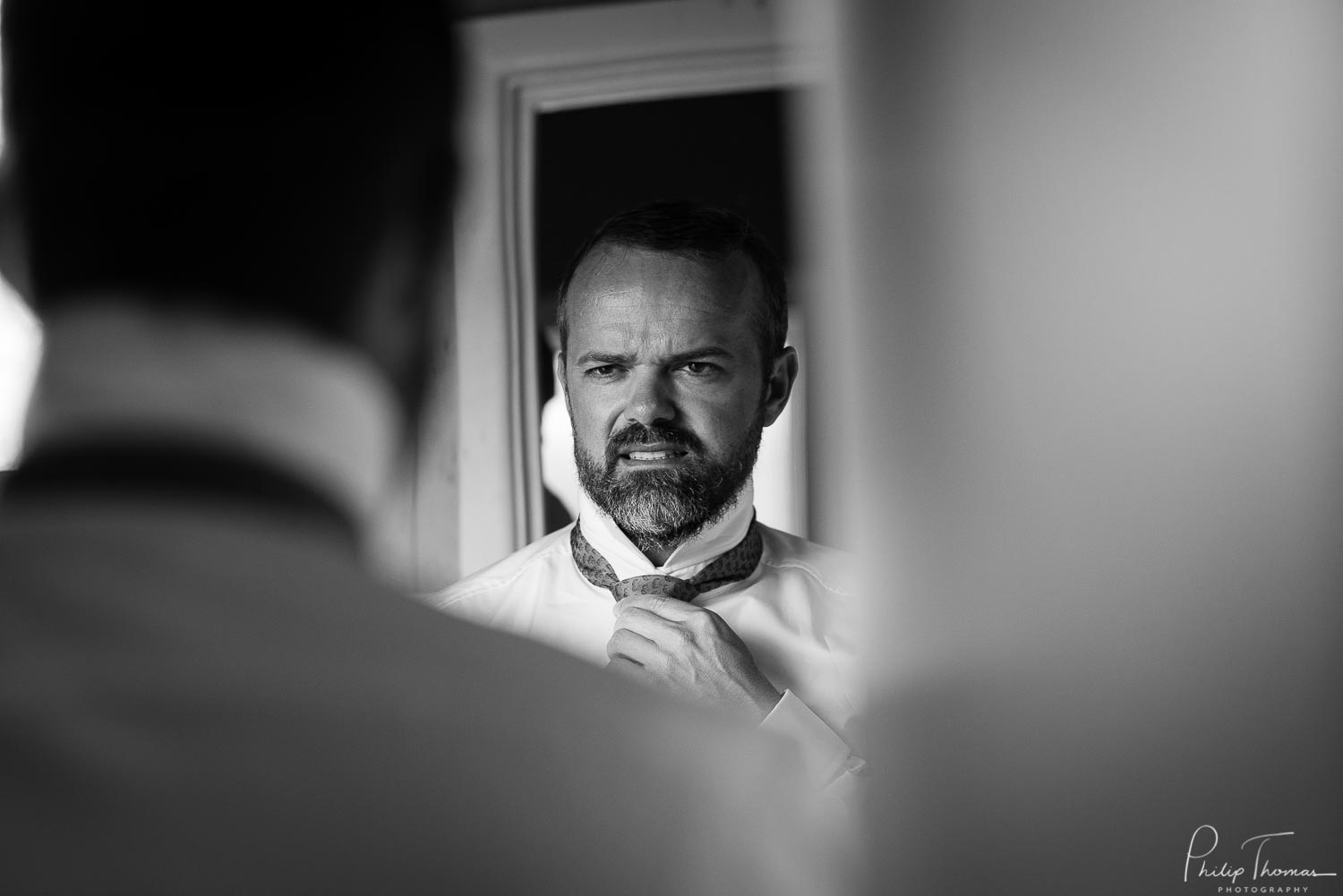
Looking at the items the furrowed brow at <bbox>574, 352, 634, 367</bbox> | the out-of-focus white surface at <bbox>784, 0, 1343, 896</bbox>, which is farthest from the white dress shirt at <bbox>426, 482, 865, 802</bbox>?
the out-of-focus white surface at <bbox>784, 0, 1343, 896</bbox>

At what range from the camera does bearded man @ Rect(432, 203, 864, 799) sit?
2.60 ft

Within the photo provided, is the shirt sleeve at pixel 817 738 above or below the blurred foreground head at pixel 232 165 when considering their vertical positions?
below

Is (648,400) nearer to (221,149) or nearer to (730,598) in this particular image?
(730,598)

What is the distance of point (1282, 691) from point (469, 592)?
0.56 m

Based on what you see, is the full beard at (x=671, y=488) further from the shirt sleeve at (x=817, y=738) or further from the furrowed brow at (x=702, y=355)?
the shirt sleeve at (x=817, y=738)

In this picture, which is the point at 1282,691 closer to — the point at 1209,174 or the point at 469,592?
the point at 1209,174

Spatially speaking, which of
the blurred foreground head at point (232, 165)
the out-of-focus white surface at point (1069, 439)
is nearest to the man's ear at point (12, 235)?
the blurred foreground head at point (232, 165)

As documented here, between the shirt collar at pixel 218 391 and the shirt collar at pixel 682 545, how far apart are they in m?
0.55

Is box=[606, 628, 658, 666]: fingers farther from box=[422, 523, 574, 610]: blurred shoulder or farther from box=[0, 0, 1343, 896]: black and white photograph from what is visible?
box=[422, 523, 574, 610]: blurred shoulder

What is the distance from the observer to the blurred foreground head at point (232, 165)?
0.27 metres

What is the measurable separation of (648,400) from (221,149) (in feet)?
1.71

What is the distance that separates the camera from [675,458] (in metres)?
0.82

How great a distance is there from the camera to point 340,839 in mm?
230

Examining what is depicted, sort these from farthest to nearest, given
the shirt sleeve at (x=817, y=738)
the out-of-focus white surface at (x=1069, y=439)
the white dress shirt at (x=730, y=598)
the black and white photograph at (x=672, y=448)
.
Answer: the white dress shirt at (x=730, y=598), the shirt sleeve at (x=817, y=738), the out-of-focus white surface at (x=1069, y=439), the black and white photograph at (x=672, y=448)
